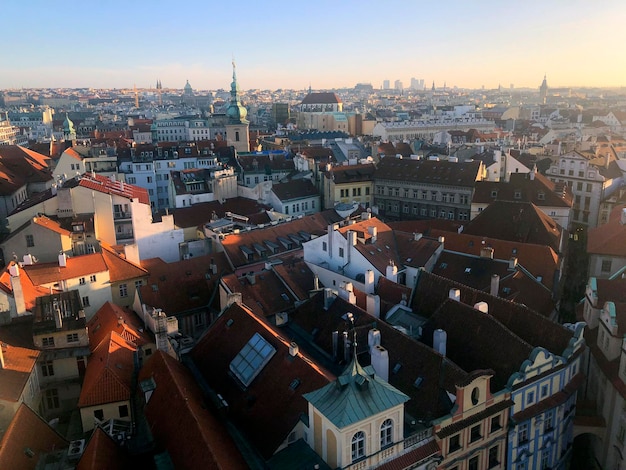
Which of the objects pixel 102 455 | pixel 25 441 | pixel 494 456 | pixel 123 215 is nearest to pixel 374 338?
pixel 494 456

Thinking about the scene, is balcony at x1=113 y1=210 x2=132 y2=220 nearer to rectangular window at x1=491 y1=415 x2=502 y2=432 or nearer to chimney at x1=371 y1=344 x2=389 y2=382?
chimney at x1=371 y1=344 x2=389 y2=382

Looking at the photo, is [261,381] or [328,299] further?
[328,299]

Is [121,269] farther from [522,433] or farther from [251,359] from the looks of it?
[522,433]

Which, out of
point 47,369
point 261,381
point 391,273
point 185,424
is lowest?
point 47,369

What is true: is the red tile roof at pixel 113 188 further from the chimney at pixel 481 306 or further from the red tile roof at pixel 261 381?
the chimney at pixel 481 306

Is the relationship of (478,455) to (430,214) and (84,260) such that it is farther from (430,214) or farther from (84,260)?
(430,214)

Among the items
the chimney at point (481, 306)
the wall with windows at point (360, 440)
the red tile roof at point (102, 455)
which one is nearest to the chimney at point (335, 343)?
the wall with windows at point (360, 440)

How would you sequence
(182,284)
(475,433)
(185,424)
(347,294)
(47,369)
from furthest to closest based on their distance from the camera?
(182,284) → (347,294) → (47,369) → (475,433) → (185,424)
